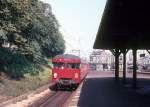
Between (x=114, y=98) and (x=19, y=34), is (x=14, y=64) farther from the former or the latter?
(x=114, y=98)

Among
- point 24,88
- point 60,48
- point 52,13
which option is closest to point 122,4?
point 24,88

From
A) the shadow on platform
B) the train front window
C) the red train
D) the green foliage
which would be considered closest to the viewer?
the shadow on platform

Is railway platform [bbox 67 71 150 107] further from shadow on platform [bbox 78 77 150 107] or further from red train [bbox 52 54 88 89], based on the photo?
red train [bbox 52 54 88 89]

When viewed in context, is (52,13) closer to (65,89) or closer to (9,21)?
(65,89)

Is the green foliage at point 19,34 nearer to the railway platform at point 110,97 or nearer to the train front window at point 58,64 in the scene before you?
the train front window at point 58,64

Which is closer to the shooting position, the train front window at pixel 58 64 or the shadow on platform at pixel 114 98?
the shadow on platform at pixel 114 98

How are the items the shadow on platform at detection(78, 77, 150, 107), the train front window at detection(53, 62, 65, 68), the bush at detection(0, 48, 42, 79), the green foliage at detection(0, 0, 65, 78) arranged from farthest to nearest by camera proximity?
the bush at detection(0, 48, 42, 79) → the train front window at detection(53, 62, 65, 68) → the green foliage at detection(0, 0, 65, 78) → the shadow on platform at detection(78, 77, 150, 107)

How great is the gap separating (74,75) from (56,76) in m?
1.70

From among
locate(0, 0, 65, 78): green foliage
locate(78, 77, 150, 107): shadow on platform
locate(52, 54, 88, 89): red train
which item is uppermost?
locate(0, 0, 65, 78): green foliage

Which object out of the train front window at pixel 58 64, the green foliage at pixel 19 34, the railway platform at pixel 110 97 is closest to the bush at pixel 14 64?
the green foliage at pixel 19 34

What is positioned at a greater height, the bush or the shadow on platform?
the bush

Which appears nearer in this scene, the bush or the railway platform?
the railway platform

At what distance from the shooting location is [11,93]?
95.9ft

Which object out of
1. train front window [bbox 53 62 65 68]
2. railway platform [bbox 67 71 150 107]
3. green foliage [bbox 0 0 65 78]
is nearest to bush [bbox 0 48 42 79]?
green foliage [bbox 0 0 65 78]
